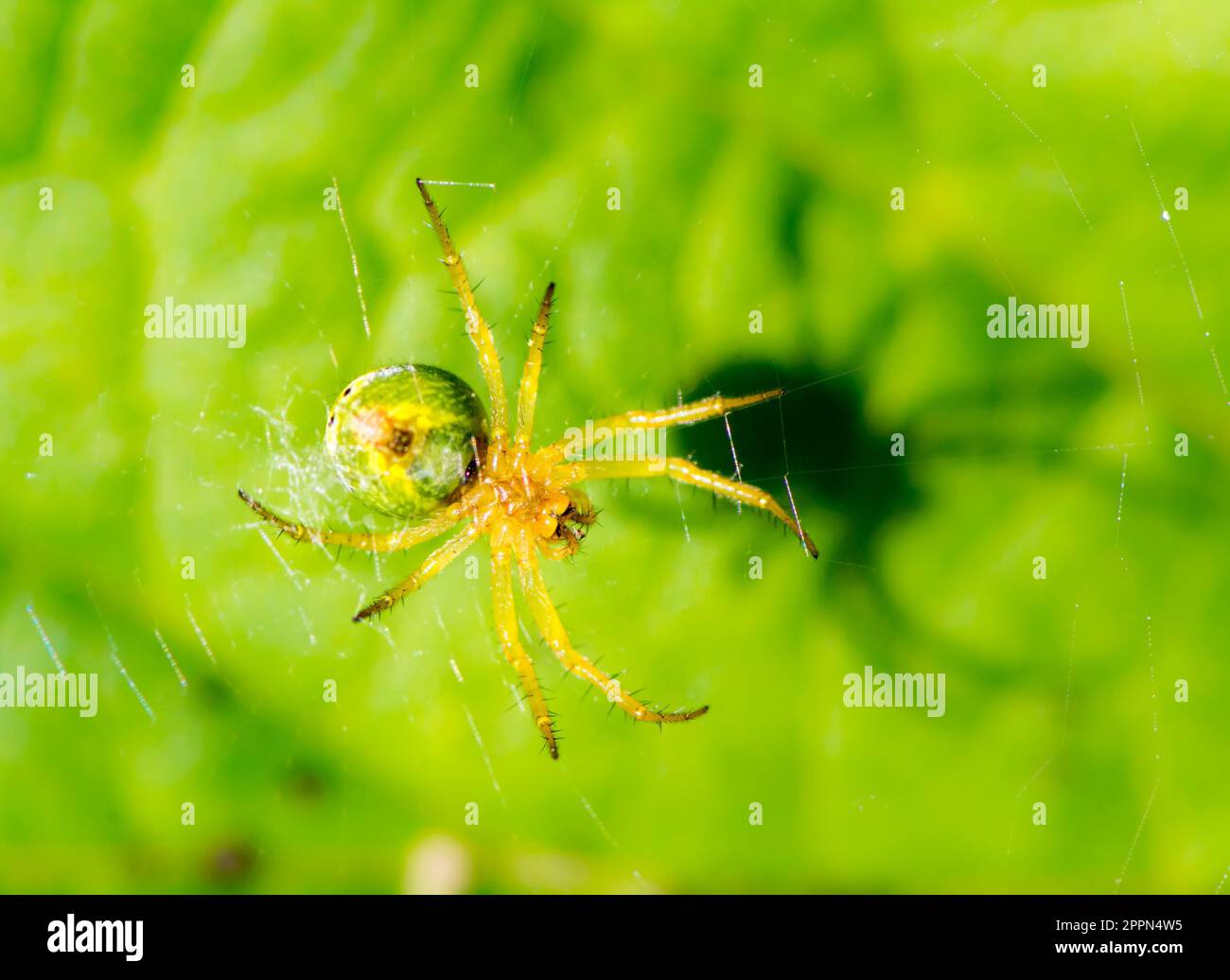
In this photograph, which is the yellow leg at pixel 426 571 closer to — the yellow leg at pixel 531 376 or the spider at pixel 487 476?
the spider at pixel 487 476

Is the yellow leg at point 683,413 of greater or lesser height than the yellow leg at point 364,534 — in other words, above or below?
above

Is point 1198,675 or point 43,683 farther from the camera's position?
point 43,683

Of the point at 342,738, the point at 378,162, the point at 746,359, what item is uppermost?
the point at 378,162

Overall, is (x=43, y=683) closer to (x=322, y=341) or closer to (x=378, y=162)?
(x=322, y=341)

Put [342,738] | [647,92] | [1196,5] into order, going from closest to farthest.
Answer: [1196,5] < [647,92] < [342,738]

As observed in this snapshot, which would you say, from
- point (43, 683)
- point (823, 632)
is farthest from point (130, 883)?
point (823, 632)

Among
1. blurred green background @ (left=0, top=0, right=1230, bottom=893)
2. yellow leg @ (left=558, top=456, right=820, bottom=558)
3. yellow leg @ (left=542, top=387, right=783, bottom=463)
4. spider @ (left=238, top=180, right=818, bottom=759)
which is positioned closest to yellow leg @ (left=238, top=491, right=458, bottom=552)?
spider @ (left=238, top=180, right=818, bottom=759)

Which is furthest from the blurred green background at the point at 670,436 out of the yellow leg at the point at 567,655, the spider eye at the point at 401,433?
the spider eye at the point at 401,433

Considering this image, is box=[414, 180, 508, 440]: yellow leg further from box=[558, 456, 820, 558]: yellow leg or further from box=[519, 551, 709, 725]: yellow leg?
box=[519, 551, 709, 725]: yellow leg
